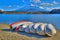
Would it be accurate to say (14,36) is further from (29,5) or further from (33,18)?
(29,5)

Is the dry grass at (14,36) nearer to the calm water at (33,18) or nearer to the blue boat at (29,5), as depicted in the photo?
the calm water at (33,18)

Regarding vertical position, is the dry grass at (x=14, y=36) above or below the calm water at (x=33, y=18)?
below

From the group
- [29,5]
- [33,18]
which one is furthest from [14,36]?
[29,5]

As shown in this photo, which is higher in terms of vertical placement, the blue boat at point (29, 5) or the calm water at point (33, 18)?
the blue boat at point (29, 5)

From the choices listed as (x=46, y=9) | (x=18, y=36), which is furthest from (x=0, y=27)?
(x=46, y=9)

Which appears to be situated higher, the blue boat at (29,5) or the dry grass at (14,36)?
the blue boat at (29,5)

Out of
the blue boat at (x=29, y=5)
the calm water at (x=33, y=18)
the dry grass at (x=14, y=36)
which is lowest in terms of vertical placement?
the dry grass at (x=14, y=36)

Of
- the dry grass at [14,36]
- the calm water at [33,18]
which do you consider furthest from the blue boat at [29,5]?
the dry grass at [14,36]

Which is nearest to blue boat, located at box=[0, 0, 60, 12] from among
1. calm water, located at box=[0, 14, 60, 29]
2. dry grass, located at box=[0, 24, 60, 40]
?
calm water, located at box=[0, 14, 60, 29]
